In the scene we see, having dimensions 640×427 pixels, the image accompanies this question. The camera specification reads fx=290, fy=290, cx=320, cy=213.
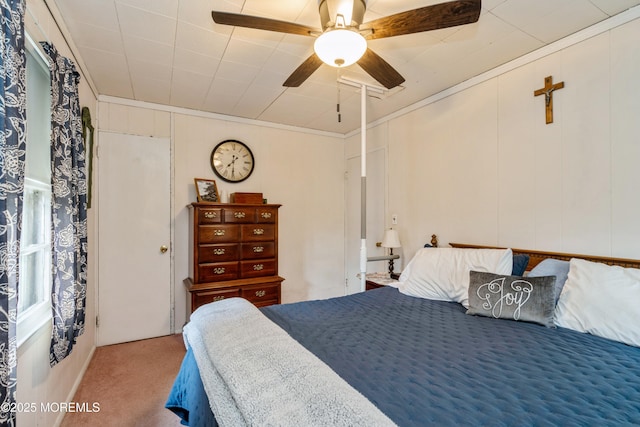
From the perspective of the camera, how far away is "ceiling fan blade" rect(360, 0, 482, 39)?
131 cm

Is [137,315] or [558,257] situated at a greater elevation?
[558,257]

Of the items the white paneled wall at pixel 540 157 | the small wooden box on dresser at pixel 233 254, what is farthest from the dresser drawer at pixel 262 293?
the white paneled wall at pixel 540 157

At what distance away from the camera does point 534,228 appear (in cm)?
221

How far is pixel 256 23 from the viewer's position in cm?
147

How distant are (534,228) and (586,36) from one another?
4.36ft

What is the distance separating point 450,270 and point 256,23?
200cm

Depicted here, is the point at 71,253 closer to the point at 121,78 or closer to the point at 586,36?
the point at 121,78

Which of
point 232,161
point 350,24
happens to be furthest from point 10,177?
point 232,161

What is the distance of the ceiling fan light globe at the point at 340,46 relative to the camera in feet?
4.74

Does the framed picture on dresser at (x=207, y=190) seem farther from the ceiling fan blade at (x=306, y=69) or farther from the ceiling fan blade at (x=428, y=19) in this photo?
the ceiling fan blade at (x=428, y=19)

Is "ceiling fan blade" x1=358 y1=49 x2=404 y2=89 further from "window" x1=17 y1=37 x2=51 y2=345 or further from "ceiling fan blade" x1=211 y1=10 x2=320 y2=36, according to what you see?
"window" x1=17 y1=37 x2=51 y2=345

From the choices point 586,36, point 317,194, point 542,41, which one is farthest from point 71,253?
point 586,36

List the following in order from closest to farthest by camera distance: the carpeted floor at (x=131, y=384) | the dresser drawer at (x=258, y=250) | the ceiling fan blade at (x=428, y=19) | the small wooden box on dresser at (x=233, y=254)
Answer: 1. the ceiling fan blade at (x=428, y=19)
2. the carpeted floor at (x=131, y=384)
3. the small wooden box on dresser at (x=233, y=254)
4. the dresser drawer at (x=258, y=250)

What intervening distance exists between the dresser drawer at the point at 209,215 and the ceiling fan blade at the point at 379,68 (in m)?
2.02
